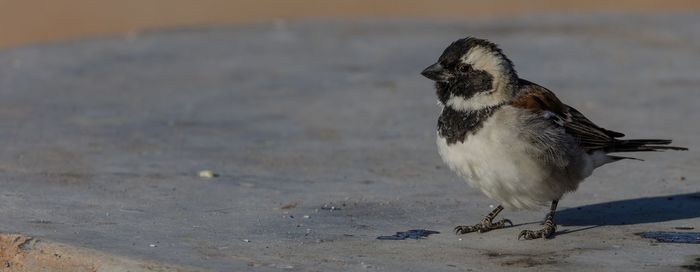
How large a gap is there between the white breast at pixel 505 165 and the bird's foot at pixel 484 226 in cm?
15

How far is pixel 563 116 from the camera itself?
683 centimetres

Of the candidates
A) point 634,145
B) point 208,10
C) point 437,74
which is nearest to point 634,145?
point 634,145

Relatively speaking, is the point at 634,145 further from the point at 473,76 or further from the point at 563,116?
the point at 473,76

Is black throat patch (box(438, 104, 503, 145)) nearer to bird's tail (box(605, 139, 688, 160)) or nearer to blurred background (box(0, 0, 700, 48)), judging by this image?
bird's tail (box(605, 139, 688, 160))

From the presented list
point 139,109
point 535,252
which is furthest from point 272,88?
point 535,252

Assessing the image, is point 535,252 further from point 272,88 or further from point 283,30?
point 283,30

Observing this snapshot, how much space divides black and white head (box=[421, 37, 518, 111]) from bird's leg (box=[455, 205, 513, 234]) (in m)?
0.54

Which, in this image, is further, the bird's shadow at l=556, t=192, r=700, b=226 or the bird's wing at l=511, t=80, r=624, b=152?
the bird's shadow at l=556, t=192, r=700, b=226

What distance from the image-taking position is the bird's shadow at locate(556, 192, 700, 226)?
6863mm

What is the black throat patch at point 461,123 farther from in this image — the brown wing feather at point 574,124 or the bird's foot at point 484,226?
the bird's foot at point 484,226

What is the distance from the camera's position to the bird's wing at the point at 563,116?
22.0 ft

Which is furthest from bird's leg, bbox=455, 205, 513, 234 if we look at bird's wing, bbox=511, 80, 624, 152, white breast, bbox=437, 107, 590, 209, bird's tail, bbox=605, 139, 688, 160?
bird's tail, bbox=605, 139, 688, 160

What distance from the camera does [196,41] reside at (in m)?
12.3

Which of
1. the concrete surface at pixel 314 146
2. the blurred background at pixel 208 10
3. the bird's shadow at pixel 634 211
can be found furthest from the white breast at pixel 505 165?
the blurred background at pixel 208 10
